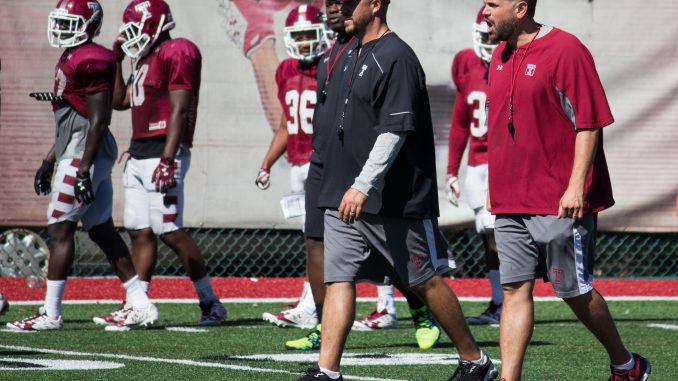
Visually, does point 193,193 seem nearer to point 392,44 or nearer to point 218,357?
point 218,357

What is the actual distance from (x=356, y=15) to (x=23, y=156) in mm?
5812

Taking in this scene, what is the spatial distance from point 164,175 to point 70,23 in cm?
111

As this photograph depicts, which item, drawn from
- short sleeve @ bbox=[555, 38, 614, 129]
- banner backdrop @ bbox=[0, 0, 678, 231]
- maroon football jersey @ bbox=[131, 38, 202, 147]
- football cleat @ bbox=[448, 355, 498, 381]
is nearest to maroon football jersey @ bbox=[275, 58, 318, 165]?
maroon football jersey @ bbox=[131, 38, 202, 147]

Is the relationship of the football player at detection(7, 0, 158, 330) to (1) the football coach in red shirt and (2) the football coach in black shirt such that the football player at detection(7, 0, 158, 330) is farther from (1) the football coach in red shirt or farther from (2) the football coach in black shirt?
(1) the football coach in red shirt

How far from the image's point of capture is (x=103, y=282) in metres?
10.7

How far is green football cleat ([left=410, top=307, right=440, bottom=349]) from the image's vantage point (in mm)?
7234

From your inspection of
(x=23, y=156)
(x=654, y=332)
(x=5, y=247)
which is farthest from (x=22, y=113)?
(x=654, y=332)

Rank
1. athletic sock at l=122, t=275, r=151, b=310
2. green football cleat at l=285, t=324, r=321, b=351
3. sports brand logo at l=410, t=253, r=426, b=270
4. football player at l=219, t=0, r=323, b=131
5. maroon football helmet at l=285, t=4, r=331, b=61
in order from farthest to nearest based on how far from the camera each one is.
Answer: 1. football player at l=219, t=0, r=323, b=131
2. maroon football helmet at l=285, t=4, r=331, b=61
3. athletic sock at l=122, t=275, r=151, b=310
4. green football cleat at l=285, t=324, r=321, b=351
5. sports brand logo at l=410, t=253, r=426, b=270

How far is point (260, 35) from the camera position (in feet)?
36.2

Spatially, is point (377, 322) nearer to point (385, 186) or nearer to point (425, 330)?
point (425, 330)

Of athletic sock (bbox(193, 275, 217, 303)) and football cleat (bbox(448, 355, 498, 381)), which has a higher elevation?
football cleat (bbox(448, 355, 498, 381))

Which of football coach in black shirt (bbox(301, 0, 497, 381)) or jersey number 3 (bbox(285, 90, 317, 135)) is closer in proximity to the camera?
football coach in black shirt (bbox(301, 0, 497, 381))

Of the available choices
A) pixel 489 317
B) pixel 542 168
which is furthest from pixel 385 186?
pixel 489 317

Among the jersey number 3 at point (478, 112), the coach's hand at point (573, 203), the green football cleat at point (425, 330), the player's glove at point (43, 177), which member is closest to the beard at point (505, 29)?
the coach's hand at point (573, 203)
